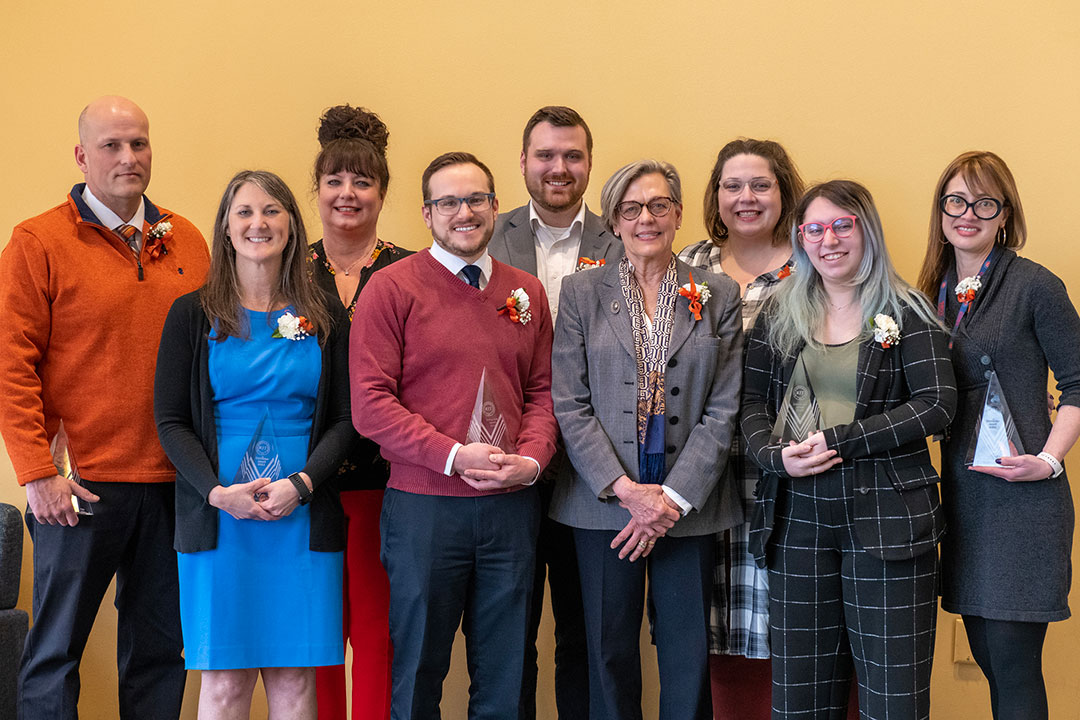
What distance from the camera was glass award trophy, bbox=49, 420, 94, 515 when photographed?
253cm

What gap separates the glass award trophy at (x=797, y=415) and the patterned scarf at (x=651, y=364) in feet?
0.97

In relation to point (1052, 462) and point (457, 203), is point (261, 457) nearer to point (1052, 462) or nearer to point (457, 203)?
point (457, 203)

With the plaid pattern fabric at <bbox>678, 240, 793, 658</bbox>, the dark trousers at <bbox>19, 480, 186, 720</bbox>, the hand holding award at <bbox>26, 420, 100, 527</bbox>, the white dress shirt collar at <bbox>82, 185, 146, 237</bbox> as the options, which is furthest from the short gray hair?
the hand holding award at <bbox>26, 420, 100, 527</bbox>

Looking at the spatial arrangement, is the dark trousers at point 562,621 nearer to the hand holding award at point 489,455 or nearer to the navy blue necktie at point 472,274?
the hand holding award at point 489,455

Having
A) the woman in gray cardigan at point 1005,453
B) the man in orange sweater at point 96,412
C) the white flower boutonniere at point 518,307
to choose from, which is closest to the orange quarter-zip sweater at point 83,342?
the man in orange sweater at point 96,412

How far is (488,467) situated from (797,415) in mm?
801

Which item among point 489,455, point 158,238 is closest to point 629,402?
point 489,455

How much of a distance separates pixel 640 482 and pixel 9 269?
72.1 inches

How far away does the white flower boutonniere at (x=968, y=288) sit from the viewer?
2408 mm

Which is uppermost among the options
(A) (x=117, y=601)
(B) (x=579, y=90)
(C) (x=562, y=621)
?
(B) (x=579, y=90)

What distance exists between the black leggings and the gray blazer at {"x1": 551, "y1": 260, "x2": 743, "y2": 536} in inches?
27.6

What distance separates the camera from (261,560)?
2402mm

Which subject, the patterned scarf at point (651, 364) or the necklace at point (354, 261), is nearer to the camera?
the patterned scarf at point (651, 364)

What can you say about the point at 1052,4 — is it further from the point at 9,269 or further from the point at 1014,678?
the point at 9,269
